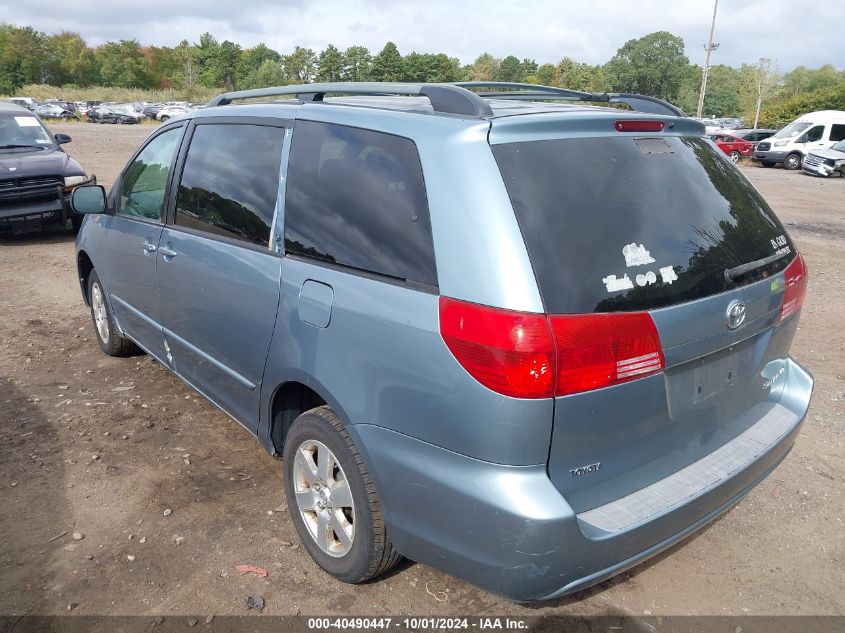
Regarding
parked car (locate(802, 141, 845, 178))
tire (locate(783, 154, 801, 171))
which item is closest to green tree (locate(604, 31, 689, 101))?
tire (locate(783, 154, 801, 171))

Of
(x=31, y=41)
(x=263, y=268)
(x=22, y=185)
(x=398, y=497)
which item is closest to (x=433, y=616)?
(x=398, y=497)

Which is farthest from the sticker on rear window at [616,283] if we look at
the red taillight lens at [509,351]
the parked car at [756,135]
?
the parked car at [756,135]

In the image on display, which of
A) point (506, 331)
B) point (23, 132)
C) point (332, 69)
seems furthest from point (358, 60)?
point (506, 331)

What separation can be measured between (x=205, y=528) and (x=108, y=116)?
188ft

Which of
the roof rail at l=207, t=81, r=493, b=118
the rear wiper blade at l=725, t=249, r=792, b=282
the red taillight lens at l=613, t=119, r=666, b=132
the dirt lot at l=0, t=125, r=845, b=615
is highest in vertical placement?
the roof rail at l=207, t=81, r=493, b=118

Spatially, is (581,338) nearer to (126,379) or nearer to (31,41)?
A: (126,379)

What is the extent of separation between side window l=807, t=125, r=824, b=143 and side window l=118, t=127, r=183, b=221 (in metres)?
29.6

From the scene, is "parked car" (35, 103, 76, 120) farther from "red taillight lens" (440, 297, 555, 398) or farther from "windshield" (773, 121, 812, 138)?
"red taillight lens" (440, 297, 555, 398)

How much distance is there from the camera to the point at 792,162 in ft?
89.6

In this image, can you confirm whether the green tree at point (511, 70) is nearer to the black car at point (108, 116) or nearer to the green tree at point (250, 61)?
the green tree at point (250, 61)

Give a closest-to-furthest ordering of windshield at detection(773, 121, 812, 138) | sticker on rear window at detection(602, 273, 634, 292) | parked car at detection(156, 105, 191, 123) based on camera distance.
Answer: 1. sticker on rear window at detection(602, 273, 634, 292)
2. windshield at detection(773, 121, 812, 138)
3. parked car at detection(156, 105, 191, 123)

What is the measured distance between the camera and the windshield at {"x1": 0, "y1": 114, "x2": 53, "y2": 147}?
33.4ft

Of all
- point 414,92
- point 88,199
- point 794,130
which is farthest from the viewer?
point 794,130

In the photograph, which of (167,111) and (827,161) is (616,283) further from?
(167,111)
